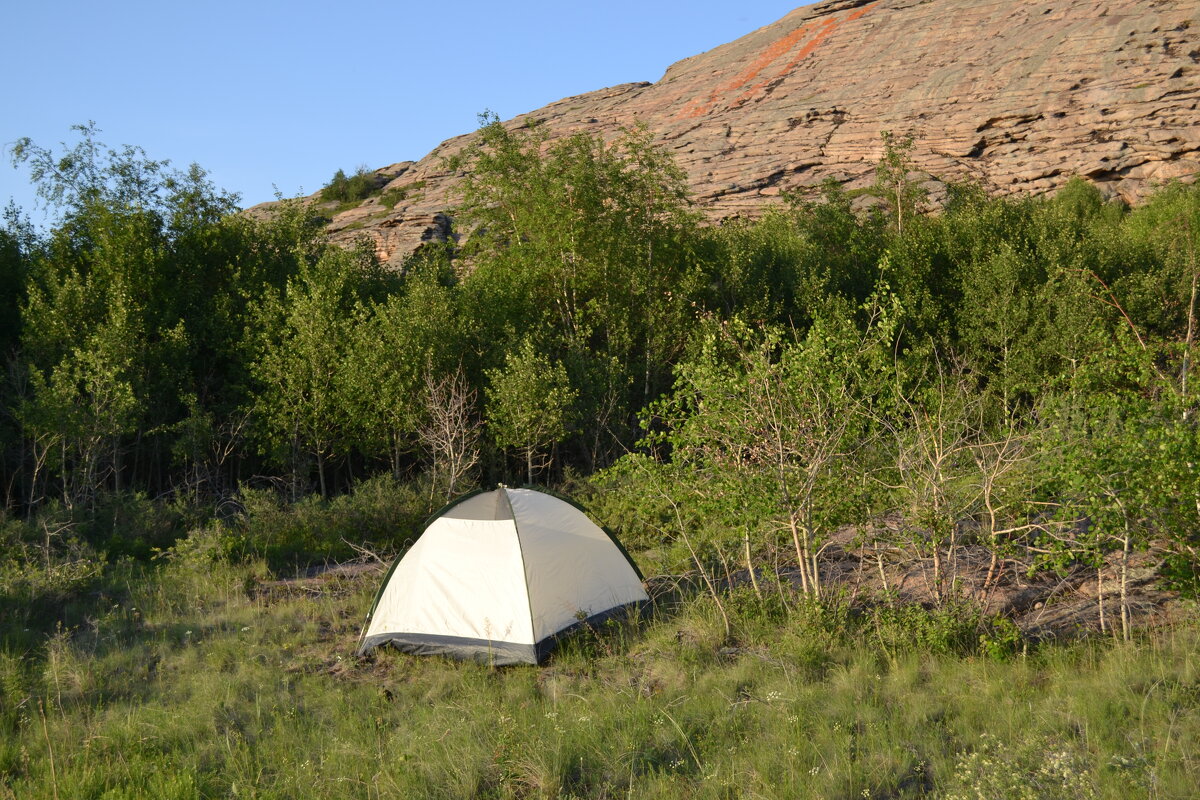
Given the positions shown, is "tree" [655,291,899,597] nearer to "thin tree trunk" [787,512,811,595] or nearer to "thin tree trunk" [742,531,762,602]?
"thin tree trunk" [787,512,811,595]

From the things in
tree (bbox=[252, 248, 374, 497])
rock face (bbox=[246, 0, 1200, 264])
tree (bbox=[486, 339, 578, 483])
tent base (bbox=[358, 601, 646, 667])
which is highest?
rock face (bbox=[246, 0, 1200, 264])

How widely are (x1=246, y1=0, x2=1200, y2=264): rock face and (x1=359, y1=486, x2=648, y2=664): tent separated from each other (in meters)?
33.0

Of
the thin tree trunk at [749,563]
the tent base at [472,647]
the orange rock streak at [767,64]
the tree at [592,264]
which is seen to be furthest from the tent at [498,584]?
the orange rock streak at [767,64]

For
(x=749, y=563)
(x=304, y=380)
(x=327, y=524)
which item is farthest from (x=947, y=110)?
(x=749, y=563)

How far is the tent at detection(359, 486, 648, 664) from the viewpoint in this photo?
8578mm

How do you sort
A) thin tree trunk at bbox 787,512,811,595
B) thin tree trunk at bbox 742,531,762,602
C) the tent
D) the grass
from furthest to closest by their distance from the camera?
the tent
thin tree trunk at bbox 742,531,762,602
thin tree trunk at bbox 787,512,811,595
the grass

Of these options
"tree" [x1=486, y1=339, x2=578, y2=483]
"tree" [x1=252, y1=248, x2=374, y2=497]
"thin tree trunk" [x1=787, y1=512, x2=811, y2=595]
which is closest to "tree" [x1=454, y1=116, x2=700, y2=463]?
"tree" [x1=486, y1=339, x2=578, y2=483]

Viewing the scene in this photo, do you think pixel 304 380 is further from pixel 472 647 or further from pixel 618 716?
pixel 618 716

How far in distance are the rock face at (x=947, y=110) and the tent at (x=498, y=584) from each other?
33.0 m

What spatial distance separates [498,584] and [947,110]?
50.4 m

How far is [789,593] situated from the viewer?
8.95 m

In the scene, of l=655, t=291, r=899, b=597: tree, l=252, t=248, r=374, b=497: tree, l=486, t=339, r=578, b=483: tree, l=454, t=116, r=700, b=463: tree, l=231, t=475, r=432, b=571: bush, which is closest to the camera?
l=655, t=291, r=899, b=597: tree

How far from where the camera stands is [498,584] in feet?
28.9

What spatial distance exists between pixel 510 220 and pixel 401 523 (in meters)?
10.8
